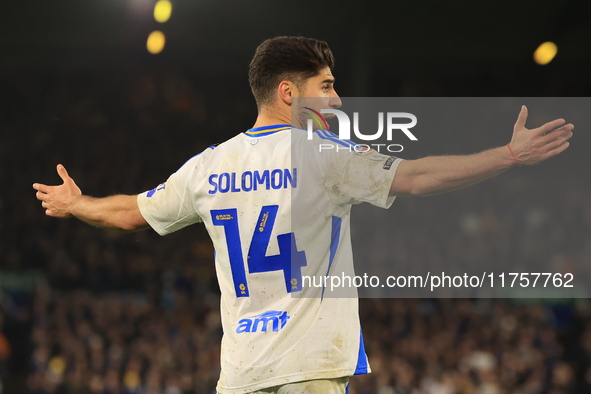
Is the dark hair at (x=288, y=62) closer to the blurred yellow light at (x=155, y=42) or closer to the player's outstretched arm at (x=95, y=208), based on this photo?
the player's outstretched arm at (x=95, y=208)

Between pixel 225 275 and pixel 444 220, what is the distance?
29.3 ft

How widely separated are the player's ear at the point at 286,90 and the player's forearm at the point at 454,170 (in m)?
0.65

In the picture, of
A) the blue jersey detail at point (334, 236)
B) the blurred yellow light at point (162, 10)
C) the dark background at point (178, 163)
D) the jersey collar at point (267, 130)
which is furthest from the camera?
the blurred yellow light at point (162, 10)

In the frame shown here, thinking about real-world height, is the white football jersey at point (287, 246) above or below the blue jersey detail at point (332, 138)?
below

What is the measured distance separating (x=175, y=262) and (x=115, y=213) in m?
9.56

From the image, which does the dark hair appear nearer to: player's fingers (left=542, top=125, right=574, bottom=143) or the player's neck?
the player's neck

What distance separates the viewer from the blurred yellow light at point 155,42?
12742 millimetres

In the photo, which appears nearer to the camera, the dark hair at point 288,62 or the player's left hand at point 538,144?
the player's left hand at point 538,144

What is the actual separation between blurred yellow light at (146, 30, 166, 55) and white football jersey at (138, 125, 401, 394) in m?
11.0

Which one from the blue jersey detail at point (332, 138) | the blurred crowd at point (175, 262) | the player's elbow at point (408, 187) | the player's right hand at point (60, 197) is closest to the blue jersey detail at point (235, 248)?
the blue jersey detail at point (332, 138)

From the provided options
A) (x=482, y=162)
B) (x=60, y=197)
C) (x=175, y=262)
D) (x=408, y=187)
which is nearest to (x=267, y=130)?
(x=408, y=187)

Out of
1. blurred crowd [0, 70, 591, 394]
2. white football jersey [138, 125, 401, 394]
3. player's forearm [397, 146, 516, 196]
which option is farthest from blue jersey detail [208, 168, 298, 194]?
blurred crowd [0, 70, 591, 394]

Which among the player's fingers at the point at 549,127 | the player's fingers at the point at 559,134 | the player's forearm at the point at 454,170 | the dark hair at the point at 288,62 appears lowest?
the player's forearm at the point at 454,170

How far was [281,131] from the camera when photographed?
8.21 feet
